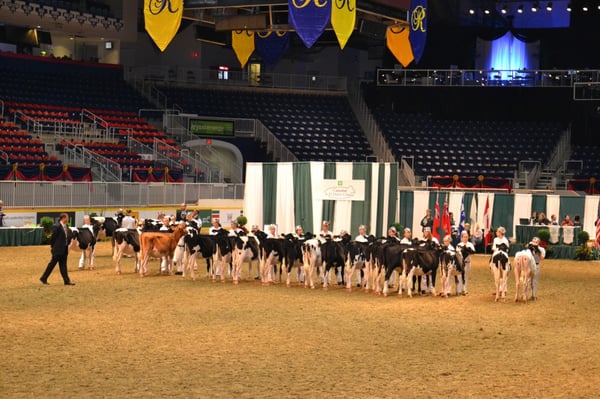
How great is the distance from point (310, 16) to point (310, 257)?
562cm

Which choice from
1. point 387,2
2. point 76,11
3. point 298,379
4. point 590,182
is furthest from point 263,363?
point 76,11

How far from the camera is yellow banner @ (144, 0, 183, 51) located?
22109mm

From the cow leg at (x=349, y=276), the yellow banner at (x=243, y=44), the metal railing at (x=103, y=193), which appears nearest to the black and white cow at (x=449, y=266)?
the cow leg at (x=349, y=276)

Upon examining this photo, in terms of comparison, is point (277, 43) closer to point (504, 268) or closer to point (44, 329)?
point (504, 268)

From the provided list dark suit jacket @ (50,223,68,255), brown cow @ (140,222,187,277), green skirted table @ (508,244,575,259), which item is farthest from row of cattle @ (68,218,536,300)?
green skirted table @ (508,244,575,259)

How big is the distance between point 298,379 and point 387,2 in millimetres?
12272

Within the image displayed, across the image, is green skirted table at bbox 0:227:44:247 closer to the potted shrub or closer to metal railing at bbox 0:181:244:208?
metal railing at bbox 0:181:244:208

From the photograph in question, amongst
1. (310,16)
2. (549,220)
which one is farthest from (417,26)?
(549,220)

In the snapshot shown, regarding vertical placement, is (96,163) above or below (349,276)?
above

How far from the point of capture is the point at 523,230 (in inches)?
1356

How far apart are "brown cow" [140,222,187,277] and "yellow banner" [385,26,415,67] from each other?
6982 mm

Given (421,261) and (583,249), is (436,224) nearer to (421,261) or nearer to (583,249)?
(583,249)

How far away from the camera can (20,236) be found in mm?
33156

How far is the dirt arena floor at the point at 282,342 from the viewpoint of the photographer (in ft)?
39.5
